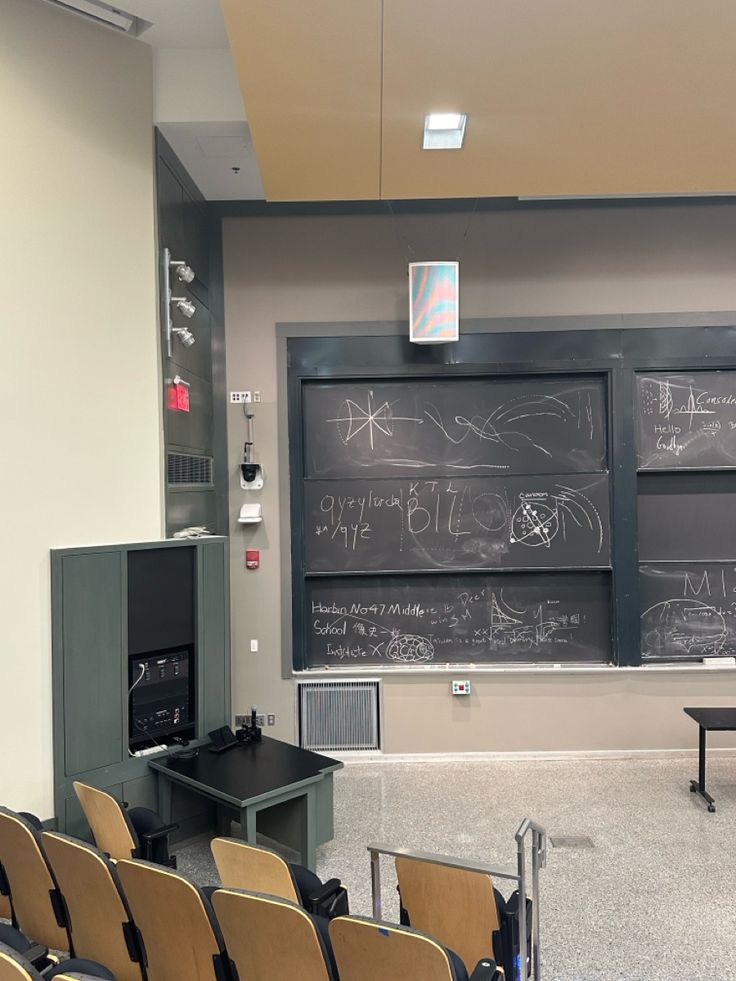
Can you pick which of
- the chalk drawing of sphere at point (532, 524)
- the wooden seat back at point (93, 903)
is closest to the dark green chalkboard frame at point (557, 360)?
the chalk drawing of sphere at point (532, 524)

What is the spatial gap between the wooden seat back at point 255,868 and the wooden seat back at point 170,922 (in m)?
0.29

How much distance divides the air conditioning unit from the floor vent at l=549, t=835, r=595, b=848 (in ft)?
15.7

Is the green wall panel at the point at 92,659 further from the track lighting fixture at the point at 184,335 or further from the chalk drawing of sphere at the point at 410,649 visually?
the chalk drawing of sphere at the point at 410,649

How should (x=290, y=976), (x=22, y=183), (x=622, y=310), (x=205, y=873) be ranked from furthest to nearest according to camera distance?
(x=622, y=310)
(x=205, y=873)
(x=22, y=183)
(x=290, y=976)

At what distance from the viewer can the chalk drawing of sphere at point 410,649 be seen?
5.20 metres

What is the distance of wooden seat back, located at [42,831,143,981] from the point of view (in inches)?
83.8

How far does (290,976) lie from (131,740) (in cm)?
207

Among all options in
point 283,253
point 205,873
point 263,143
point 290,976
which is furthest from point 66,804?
point 283,253

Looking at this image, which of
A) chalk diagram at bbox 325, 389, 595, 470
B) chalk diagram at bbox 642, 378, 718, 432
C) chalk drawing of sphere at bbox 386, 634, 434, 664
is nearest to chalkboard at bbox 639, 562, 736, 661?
chalk diagram at bbox 642, 378, 718, 432

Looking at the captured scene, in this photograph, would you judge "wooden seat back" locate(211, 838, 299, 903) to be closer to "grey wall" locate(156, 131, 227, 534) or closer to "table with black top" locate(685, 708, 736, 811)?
"grey wall" locate(156, 131, 227, 534)

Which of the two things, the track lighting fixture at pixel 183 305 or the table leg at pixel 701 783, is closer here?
the track lighting fixture at pixel 183 305

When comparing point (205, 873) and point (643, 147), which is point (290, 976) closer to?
point (205, 873)

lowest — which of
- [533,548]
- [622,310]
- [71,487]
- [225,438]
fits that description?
[533,548]

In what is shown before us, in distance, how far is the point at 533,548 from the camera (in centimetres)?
517
